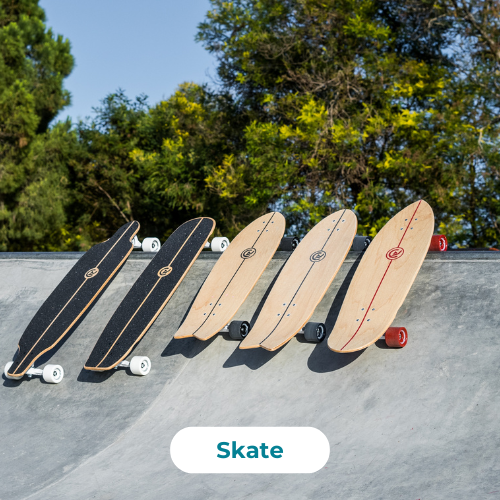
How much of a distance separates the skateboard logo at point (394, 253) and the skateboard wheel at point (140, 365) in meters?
2.35

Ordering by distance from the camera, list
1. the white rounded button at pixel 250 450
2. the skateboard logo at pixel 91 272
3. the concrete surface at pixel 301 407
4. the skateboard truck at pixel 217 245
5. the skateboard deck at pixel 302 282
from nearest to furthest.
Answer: the concrete surface at pixel 301 407 < the white rounded button at pixel 250 450 < the skateboard deck at pixel 302 282 < the skateboard logo at pixel 91 272 < the skateboard truck at pixel 217 245

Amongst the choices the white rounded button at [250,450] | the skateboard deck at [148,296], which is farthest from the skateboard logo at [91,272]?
the white rounded button at [250,450]

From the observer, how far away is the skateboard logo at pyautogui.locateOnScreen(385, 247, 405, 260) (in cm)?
480

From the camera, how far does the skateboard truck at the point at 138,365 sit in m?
4.74

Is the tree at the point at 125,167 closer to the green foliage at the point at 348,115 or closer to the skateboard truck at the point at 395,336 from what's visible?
the green foliage at the point at 348,115

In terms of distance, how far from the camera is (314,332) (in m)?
4.53

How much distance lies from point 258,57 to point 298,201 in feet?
12.6

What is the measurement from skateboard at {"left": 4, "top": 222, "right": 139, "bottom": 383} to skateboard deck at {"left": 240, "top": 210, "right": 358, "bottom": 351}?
183cm

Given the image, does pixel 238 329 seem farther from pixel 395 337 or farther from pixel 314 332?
pixel 395 337

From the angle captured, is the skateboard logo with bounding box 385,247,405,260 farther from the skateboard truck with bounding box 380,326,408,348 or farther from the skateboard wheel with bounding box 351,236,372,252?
the skateboard truck with bounding box 380,326,408,348

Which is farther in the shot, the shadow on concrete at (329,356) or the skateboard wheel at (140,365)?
the skateboard wheel at (140,365)

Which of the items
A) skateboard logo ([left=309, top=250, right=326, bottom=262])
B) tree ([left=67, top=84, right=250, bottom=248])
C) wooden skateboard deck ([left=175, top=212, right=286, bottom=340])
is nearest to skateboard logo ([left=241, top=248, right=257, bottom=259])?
wooden skateboard deck ([left=175, top=212, right=286, bottom=340])

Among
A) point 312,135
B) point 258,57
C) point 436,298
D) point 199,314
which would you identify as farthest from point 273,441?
point 258,57

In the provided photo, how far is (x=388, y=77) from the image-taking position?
12586 mm
